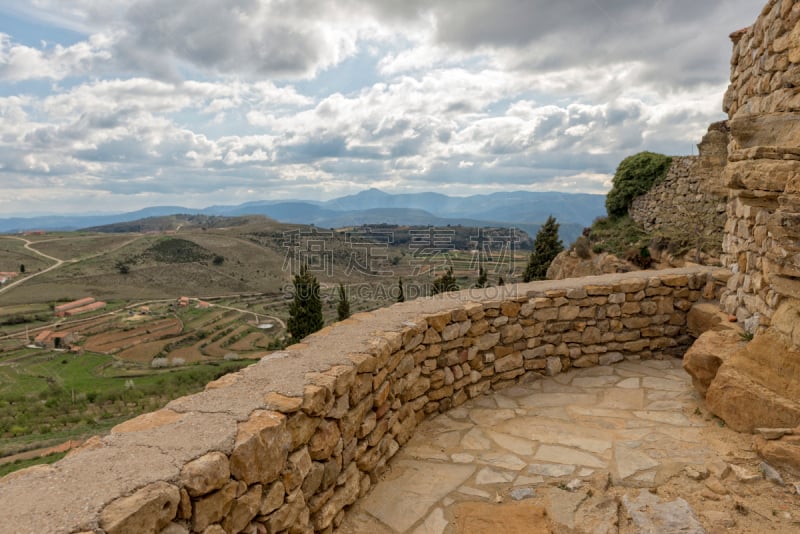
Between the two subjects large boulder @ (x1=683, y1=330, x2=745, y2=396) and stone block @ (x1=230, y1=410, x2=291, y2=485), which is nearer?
stone block @ (x1=230, y1=410, x2=291, y2=485)

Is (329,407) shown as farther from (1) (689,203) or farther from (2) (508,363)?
(1) (689,203)

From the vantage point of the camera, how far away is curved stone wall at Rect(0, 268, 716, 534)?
1.55 m

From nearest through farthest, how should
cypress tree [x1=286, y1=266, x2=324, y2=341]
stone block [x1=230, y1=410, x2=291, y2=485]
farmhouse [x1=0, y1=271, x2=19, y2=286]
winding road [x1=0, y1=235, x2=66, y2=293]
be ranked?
stone block [x1=230, y1=410, x2=291, y2=485]
cypress tree [x1=286, y1=266, x2=324, y2=341]
winding road [x1=0, y1=235, x2=66, y2=293]
farmhouse [x1=0, y1=271, x2=19, y2=286]

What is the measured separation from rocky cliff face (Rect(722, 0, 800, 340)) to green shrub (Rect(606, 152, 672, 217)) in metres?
12.7

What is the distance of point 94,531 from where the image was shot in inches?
51.3

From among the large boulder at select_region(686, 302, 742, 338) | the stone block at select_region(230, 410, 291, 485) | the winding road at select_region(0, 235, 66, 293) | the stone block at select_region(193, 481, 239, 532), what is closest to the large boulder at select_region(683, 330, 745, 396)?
the large boulder at select_region(686, 302, 742, 338)

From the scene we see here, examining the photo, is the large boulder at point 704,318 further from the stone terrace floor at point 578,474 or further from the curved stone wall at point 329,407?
the stone terrace floor at point 578,474

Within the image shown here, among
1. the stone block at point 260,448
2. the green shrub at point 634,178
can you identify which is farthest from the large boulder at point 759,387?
the green shrub at point 634,178

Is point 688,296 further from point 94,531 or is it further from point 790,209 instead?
point 94,531

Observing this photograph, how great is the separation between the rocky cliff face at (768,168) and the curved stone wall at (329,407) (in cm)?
128

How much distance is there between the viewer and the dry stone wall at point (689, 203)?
1157 cm

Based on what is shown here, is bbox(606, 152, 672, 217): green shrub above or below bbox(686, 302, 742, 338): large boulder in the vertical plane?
above

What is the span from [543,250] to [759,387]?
18.2 m

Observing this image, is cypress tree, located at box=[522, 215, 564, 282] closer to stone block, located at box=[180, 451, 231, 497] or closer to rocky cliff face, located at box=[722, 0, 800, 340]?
rocky cliff face, located at box=[722, 0, 800, 340]
